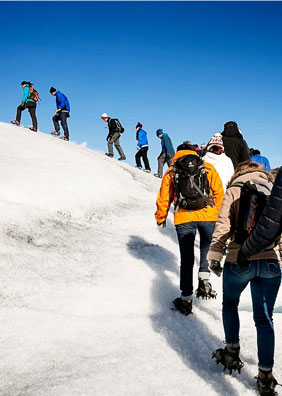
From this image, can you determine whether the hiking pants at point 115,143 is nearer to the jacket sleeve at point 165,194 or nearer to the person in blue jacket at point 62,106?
the person in blue jacket at point 62,106

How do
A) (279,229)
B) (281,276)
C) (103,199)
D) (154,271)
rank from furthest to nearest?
(103,199) → (154,271) → (281,276) → (279,229)

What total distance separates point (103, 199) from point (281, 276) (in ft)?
25.1

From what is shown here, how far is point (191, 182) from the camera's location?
184 inches

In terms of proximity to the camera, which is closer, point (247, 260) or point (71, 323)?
point (247, 260)

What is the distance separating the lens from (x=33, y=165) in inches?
423

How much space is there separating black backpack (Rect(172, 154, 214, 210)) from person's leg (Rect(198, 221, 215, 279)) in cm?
30

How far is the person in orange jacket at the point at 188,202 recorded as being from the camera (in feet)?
15.3

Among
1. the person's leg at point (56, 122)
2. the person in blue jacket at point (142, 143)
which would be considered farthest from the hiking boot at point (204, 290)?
the person's leg at point (56, 122)

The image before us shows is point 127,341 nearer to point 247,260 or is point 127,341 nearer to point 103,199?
point 247,260

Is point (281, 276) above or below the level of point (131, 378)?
above

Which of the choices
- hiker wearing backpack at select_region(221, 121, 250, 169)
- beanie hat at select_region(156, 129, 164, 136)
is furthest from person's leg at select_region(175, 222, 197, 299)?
beanie hat at select_region(156, 129, 164, 136)

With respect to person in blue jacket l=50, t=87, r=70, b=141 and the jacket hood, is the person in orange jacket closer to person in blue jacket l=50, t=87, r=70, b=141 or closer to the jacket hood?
the jacket hood

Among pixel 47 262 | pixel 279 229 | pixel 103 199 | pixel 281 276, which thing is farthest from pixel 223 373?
pixel 103 199

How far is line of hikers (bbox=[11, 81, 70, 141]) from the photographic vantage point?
14422 millimetres
